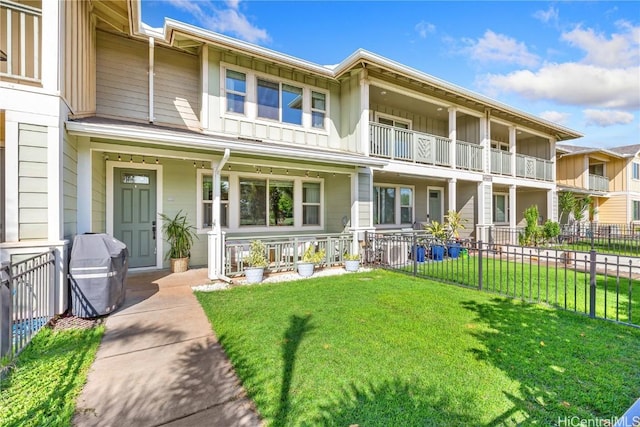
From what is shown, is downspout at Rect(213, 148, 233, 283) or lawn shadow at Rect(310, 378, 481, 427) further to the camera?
downspout at Rect(213, 148, 233, 283)

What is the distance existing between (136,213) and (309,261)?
452cm

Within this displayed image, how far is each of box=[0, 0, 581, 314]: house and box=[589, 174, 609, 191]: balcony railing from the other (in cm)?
1340

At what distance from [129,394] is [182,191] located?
249 inches

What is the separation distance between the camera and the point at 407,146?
1070 centimetres

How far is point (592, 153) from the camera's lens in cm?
2055

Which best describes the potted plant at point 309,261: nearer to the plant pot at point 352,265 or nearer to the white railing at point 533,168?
the plant pot at point 352,265

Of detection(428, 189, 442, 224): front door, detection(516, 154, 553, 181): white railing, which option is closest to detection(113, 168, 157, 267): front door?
detection(428, 189, 442, 224): front door

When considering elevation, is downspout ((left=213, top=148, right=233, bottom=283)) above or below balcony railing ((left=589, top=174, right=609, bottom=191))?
below

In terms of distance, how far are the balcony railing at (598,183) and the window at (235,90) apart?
2392 centimetres

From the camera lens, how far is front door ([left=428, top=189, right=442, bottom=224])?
1394cm

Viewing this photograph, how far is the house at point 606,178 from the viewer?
20.6m

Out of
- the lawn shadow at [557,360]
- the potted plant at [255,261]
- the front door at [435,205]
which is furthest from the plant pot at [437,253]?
the potted plant at [255,261]

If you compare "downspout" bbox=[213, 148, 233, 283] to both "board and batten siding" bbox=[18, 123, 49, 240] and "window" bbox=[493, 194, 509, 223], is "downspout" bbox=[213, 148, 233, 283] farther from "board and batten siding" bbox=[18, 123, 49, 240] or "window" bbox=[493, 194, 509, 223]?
"window" bbox=[493, 194, 509, 223]

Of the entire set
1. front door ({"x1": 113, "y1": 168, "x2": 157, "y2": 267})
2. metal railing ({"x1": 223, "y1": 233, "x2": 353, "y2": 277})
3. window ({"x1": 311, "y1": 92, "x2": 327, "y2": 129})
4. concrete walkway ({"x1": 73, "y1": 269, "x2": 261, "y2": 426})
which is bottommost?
concrete walkway ({"x1": 73, "y1": 269, "x2": 261, "y2": 426})
